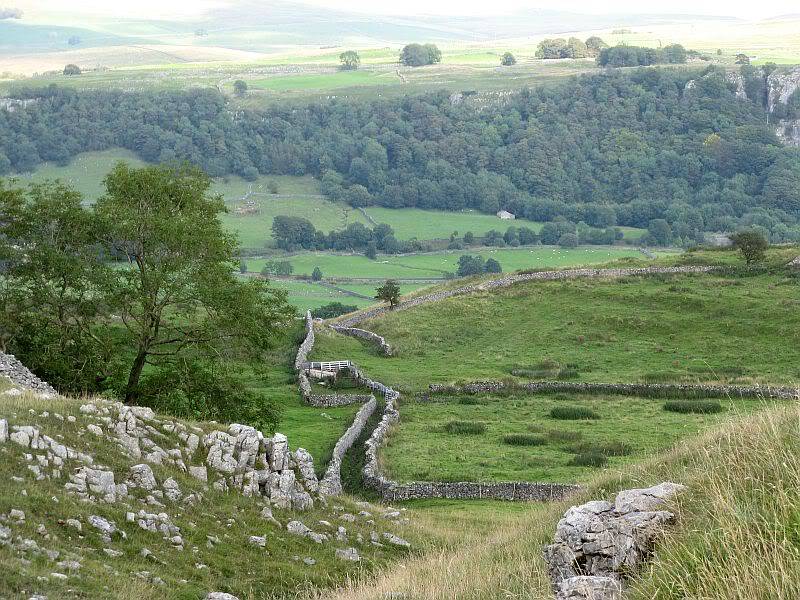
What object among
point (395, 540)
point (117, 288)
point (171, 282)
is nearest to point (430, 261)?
point (117, 288)

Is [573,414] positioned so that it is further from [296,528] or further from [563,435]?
[296,528]

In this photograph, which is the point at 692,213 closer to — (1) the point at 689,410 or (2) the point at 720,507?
(1) the point at 689,410

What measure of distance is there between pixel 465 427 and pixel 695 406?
10.9 meters

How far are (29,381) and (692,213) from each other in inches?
6981

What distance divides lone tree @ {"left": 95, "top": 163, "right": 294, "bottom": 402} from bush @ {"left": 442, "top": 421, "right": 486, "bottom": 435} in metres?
10.3

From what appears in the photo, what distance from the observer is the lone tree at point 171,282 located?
37.6 metres

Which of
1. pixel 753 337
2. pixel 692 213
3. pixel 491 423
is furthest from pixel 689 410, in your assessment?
pixel 692 213

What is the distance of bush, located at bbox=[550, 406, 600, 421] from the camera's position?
4856cm

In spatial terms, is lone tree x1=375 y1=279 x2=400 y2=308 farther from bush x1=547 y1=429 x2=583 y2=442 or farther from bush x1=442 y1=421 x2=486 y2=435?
bush x1=547 y1=429 x2=583 y2=442

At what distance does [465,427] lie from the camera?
46.7 metres

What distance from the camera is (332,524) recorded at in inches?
942

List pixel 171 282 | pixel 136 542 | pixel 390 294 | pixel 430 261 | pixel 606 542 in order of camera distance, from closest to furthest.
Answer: pixel 606 542
pixel 136 542
pixel 171 282
pixel 390 294
pixel 430 261

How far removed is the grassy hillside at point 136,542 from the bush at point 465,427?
72.8 ft

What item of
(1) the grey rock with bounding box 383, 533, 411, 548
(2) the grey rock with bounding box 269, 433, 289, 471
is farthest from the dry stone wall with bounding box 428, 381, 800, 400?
(2) the grey rock with bounding box 269, 433, 289, 471
